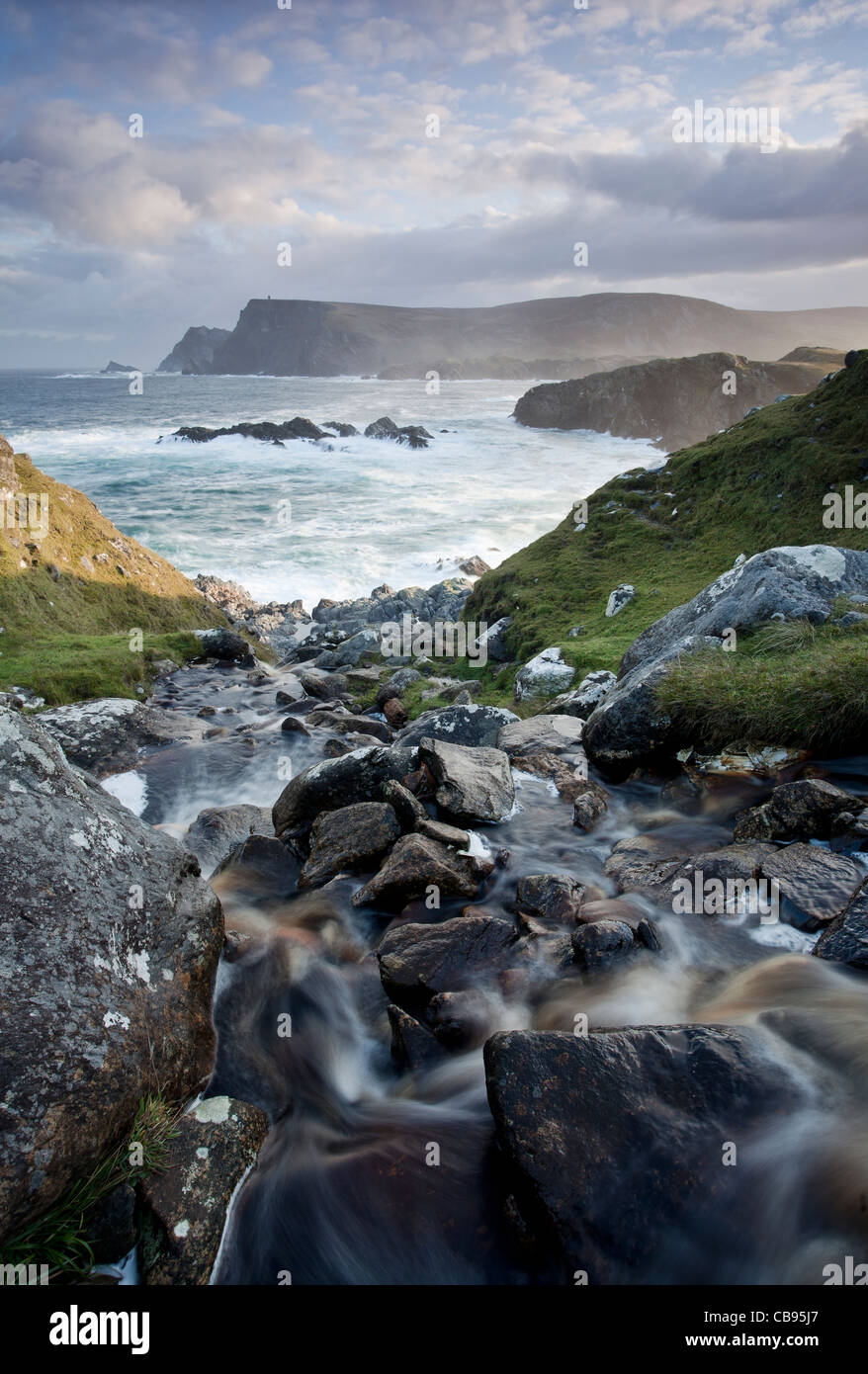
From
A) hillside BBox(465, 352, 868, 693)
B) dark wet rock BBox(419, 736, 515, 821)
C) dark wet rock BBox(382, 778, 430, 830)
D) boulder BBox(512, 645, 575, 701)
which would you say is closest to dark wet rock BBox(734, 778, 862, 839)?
dark wet rock BBox(419, 736, 515, 821)

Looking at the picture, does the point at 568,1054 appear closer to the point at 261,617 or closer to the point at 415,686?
the point at 415,686

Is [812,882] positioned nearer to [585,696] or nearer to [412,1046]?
[412,1046]

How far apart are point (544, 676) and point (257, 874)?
9.09 meters

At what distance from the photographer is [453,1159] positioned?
15.3 feet

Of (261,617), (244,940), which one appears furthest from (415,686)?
(261,617)

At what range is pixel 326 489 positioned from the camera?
62.4m

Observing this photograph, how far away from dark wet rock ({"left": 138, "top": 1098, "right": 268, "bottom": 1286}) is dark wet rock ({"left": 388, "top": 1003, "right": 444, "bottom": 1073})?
135 centimetres

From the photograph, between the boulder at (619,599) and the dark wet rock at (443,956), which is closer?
the dark wet rock at (443,956)

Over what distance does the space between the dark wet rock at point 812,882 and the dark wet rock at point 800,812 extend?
1.48 feet

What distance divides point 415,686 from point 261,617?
54.6 feet

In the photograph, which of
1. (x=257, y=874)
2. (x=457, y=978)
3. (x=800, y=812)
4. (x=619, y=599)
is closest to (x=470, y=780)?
(x=257, y=874)

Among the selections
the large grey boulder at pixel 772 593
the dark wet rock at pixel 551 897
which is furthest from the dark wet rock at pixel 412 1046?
the large grey boulder at pixel 772 593

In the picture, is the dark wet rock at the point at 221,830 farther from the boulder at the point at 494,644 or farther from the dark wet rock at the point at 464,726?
the boulder at the point at 494,644

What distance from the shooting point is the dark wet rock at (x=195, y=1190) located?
13.2ft
